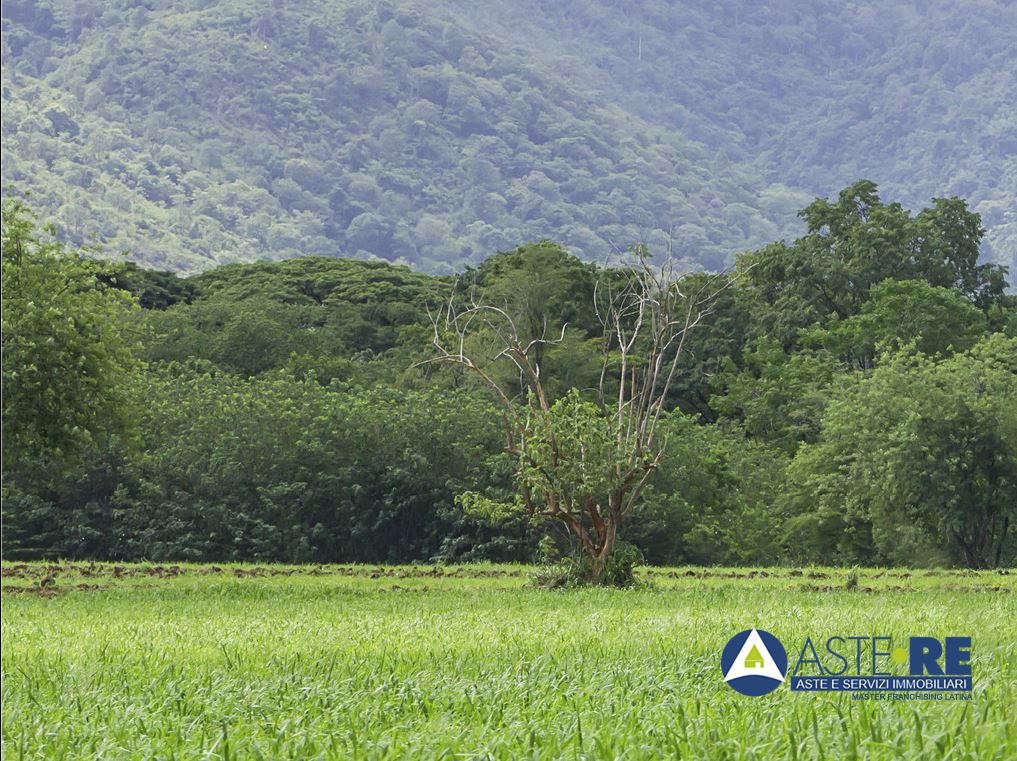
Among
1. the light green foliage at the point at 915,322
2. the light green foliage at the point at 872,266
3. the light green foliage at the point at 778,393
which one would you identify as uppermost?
the light green foliage at the point at 872,266

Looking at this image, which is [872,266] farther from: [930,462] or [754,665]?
[754,665]

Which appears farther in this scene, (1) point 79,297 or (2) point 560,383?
(2) point 560,383

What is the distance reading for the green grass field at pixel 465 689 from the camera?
498 cm

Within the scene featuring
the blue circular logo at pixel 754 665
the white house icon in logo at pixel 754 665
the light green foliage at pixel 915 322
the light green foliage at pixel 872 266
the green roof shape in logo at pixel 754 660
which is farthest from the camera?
the light green foliage at pixel 872 266

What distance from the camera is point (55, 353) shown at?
21.9m

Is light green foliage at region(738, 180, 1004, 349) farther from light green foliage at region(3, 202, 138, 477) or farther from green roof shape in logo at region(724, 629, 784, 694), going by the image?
green roof shape in logo at region(724, 629, 784, 694)

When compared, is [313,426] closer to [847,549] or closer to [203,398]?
[203,398]

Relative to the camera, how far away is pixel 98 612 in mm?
15484

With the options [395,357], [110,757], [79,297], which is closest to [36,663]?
[110,757]

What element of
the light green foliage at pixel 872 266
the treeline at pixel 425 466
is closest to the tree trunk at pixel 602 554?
the treeline at pixel 425 466

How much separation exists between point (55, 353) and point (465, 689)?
675 inches

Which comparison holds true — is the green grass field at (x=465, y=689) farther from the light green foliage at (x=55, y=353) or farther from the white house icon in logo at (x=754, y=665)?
the light green foliage at (x=55, y=353)

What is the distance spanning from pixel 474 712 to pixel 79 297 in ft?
62.6

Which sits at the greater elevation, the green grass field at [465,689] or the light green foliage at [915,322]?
the light green foliage at [915,322]
